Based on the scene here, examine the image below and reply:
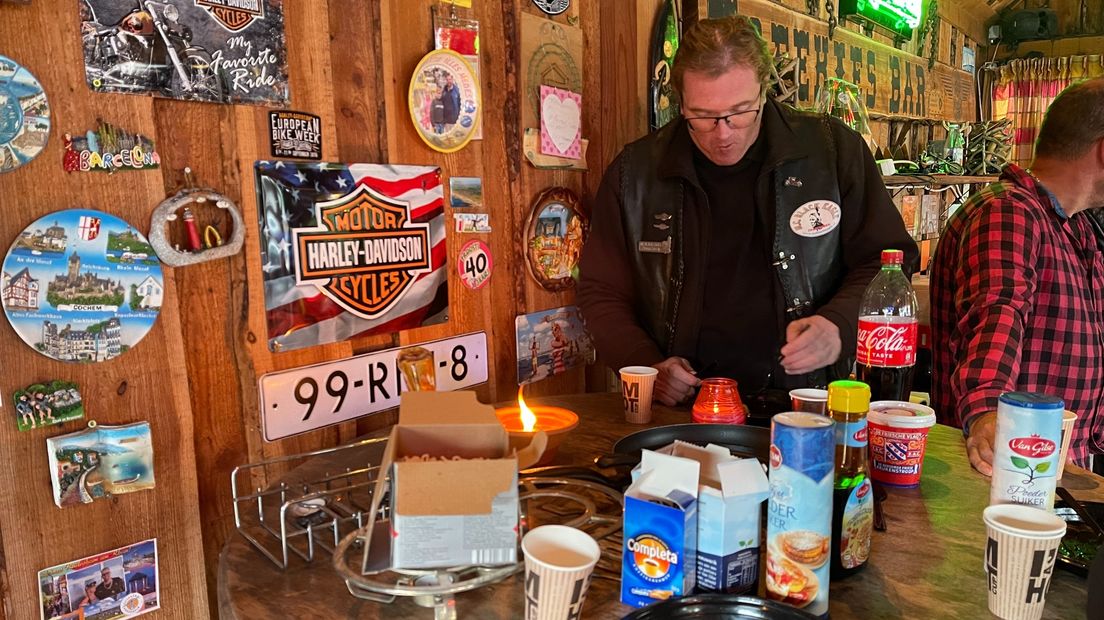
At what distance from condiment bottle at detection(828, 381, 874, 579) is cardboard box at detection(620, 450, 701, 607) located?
0.23 meters

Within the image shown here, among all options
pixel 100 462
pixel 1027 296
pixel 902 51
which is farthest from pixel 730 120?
pixel 902 51

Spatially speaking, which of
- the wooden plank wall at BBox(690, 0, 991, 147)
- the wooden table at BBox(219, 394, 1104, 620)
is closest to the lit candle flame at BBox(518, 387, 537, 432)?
the wooden table at BBox(219, 394, 1104, 620)

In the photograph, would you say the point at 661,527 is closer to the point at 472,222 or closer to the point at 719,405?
the point at 719,405

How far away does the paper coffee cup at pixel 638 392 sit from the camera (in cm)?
173

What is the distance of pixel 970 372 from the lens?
5.26 ft

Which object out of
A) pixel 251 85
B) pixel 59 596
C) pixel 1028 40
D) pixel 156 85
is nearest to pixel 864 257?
pixel 251 85

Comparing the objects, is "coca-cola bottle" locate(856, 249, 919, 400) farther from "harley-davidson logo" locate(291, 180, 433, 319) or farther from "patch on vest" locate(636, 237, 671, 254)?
"harley-davidson logo" locate(291, 180, 433, 319)

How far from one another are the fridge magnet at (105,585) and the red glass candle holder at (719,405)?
3.84 feet

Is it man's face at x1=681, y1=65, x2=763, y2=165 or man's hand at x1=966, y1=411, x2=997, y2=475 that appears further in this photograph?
man's face at x1=681, y1=65, x2=763, y2=165

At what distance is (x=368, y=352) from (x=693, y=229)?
1.06 meters

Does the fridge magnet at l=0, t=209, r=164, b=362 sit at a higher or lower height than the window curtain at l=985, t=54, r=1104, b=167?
lower

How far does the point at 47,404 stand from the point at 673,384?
1376mm

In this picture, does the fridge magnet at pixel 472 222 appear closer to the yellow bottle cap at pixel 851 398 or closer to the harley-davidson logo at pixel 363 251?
the harley-davidson logo at pixel 363 251

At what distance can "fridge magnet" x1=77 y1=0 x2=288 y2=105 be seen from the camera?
1323 mm
